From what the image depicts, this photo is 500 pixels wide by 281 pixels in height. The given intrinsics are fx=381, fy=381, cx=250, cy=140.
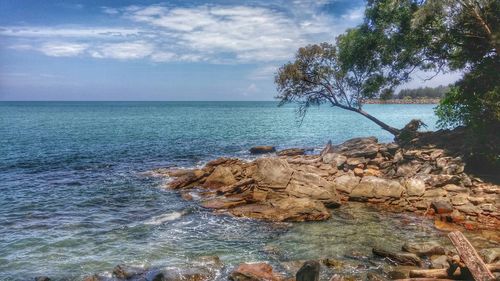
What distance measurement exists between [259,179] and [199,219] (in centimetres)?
557

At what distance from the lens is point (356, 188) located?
82.9ft

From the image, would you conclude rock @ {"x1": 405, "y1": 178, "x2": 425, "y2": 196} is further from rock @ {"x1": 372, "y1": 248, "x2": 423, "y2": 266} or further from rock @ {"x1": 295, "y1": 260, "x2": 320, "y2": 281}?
rock @ {"x1": 295, "y1": 260, "x2": 320, "y2": 281}

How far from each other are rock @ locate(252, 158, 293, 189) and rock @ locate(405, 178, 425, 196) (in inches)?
295

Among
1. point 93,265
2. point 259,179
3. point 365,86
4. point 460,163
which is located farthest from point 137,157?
point 460,163

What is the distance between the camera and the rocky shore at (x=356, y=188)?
21516 millimetres

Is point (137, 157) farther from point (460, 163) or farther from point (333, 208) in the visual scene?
point (460, 163)

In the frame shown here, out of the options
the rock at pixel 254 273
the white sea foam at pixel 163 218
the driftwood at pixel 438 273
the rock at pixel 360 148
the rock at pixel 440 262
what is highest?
the rock at pixel 360 148

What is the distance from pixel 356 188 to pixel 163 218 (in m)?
12.6

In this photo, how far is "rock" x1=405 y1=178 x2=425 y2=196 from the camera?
23750 mm

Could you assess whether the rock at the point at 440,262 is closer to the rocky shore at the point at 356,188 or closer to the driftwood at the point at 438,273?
the driftwood at the point at 438,273

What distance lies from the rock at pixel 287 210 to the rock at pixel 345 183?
348cm

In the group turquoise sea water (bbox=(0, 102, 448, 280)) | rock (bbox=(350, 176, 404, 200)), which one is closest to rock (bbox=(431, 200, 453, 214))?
rock (bbox=(350, 176, 404, 200))

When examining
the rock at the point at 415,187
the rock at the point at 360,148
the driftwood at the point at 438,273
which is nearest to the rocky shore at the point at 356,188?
the rock at the point at 415,187

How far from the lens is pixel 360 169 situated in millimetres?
29734
